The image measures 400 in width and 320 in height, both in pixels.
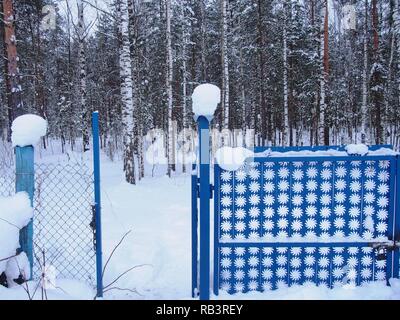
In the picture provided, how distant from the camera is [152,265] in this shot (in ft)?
16.4

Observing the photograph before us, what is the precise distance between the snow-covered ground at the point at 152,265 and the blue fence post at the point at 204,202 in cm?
32

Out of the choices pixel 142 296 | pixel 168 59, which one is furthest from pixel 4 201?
pixel 168 59

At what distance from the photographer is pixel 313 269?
13.7 feet

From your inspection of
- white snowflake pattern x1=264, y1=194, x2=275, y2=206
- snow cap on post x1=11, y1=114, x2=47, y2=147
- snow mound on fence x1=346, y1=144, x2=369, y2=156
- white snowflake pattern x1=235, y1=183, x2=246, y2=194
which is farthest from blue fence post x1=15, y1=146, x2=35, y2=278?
snow mound on fence x1=346, y1=144, x2=369, y2=156

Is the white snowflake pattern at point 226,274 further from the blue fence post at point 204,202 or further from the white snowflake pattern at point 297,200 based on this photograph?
the white snowflake pattern at point 297,200

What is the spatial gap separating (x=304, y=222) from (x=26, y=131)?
122 inches

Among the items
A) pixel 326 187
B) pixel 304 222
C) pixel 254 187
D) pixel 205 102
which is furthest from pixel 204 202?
pixel 326 187

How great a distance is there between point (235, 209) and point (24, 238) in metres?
2.25

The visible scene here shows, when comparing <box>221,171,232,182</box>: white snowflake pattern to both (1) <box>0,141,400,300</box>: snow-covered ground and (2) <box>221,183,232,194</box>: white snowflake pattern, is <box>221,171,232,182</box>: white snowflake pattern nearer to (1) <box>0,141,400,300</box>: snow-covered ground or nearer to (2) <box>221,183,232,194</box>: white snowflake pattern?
(2) <box>221,183,232,194</box>: white snowflake pattern

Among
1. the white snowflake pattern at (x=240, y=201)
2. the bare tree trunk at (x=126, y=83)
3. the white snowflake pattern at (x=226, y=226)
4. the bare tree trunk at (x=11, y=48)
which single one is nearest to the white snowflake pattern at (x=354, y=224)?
the white snowflake pattern at (x=240, y=201)

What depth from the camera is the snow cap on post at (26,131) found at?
387 cm

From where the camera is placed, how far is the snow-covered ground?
13.2 ft

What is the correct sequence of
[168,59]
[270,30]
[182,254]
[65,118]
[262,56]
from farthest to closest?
[65,118] → [270,30] → [262,56] → [168,59] → [182,254]
